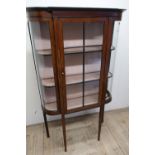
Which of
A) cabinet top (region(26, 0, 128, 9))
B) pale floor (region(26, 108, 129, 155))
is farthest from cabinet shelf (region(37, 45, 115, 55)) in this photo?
pale floor (region(26, 108, 129, 155))

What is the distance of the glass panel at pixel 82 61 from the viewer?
1288mm

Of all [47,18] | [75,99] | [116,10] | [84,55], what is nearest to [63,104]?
[75,99]

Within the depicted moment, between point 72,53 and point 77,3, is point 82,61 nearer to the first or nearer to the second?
point 72,53

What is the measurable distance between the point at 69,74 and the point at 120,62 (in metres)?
0.80

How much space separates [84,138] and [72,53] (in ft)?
3.11

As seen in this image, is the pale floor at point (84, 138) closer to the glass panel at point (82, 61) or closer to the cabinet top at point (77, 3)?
the glass panel at point (82, 61)

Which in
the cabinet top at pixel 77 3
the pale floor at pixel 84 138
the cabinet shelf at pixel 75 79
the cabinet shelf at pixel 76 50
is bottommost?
the pale floor at pixel 84 138

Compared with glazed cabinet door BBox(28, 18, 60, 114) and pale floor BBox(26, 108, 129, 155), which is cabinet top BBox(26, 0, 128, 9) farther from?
pale floor BBox(26, 108, 129, 155)

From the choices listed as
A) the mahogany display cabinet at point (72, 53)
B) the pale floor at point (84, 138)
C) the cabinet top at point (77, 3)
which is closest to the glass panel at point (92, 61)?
the mahogany display cabinet at point (72, 53)

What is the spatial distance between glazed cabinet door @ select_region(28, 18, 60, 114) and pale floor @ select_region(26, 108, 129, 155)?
436 mm

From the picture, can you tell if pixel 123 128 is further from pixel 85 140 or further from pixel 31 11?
pixel 31 11

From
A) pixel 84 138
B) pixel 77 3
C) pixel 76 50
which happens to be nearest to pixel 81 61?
pixel 76 50

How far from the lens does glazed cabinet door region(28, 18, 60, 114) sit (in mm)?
1192

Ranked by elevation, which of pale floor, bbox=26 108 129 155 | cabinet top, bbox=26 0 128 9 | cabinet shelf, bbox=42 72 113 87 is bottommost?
pale floor, bbox=26 108 129 155
